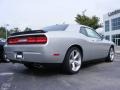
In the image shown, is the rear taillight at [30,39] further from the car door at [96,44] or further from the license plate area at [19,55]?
the car door at [96,44]

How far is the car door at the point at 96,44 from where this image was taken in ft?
21.5

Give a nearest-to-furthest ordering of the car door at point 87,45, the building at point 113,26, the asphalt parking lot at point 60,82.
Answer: the asphalt parking lot at point 60,82, the car door at point 87,45, the building at point 113,26

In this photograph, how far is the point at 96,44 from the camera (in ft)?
22.1

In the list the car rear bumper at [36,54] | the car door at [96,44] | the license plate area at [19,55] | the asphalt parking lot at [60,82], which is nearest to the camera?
the asphalt parking lot at [60,82]

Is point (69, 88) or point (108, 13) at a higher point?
point (108, 13)

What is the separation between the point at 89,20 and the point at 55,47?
3443 centimetres

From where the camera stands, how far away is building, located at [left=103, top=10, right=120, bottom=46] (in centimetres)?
4009

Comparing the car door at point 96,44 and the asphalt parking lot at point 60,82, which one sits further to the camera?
the car door at point 96,44

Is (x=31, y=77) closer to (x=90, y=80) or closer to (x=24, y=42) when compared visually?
(x=24, y=42)

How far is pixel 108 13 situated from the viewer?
146 feet

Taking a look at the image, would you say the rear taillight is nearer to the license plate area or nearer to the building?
the license plate area

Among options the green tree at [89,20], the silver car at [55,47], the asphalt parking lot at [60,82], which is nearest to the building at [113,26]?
the green tree at [89,20]

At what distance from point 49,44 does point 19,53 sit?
0.92 m

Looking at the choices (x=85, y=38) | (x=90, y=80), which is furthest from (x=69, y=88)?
(x=85, y=38)
